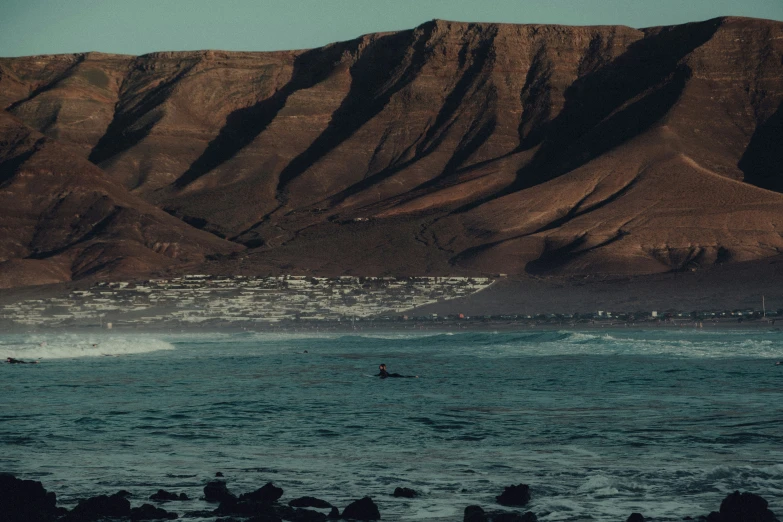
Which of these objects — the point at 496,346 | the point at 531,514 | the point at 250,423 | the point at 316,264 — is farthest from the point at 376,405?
the point at 316,264

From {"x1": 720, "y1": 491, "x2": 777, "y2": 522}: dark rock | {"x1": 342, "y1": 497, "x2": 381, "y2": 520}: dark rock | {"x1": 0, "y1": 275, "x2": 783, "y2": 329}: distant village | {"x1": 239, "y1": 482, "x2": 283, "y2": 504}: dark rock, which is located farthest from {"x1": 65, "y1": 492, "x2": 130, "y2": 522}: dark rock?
{"x1": 0, "y1": 275, "x2": 783, "y2": 329}: distant village

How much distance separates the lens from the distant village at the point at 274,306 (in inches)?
4993

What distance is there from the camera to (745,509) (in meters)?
21.0

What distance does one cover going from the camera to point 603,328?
10612 centimetres

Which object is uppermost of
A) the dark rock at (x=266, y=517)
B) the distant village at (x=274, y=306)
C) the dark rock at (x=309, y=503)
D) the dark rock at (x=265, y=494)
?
the distant village at (x=274, y=306)

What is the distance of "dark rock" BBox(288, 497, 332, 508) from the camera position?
23.2 metres

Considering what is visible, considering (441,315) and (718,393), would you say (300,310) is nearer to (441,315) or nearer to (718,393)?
(441,315)

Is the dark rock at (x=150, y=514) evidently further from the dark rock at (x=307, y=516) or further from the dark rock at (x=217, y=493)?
the dark rock at (x=307, y=516)

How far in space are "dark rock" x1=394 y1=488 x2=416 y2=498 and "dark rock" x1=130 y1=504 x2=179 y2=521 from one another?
4.57 m

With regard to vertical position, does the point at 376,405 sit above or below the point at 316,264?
below

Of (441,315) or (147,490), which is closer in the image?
(147,490)

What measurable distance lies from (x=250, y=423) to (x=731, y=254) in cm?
12597

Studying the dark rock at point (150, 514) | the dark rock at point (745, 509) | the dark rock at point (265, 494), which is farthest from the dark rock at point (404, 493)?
the dark rock at point (745, 509)

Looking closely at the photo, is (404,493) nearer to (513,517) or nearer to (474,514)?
(474,514)
